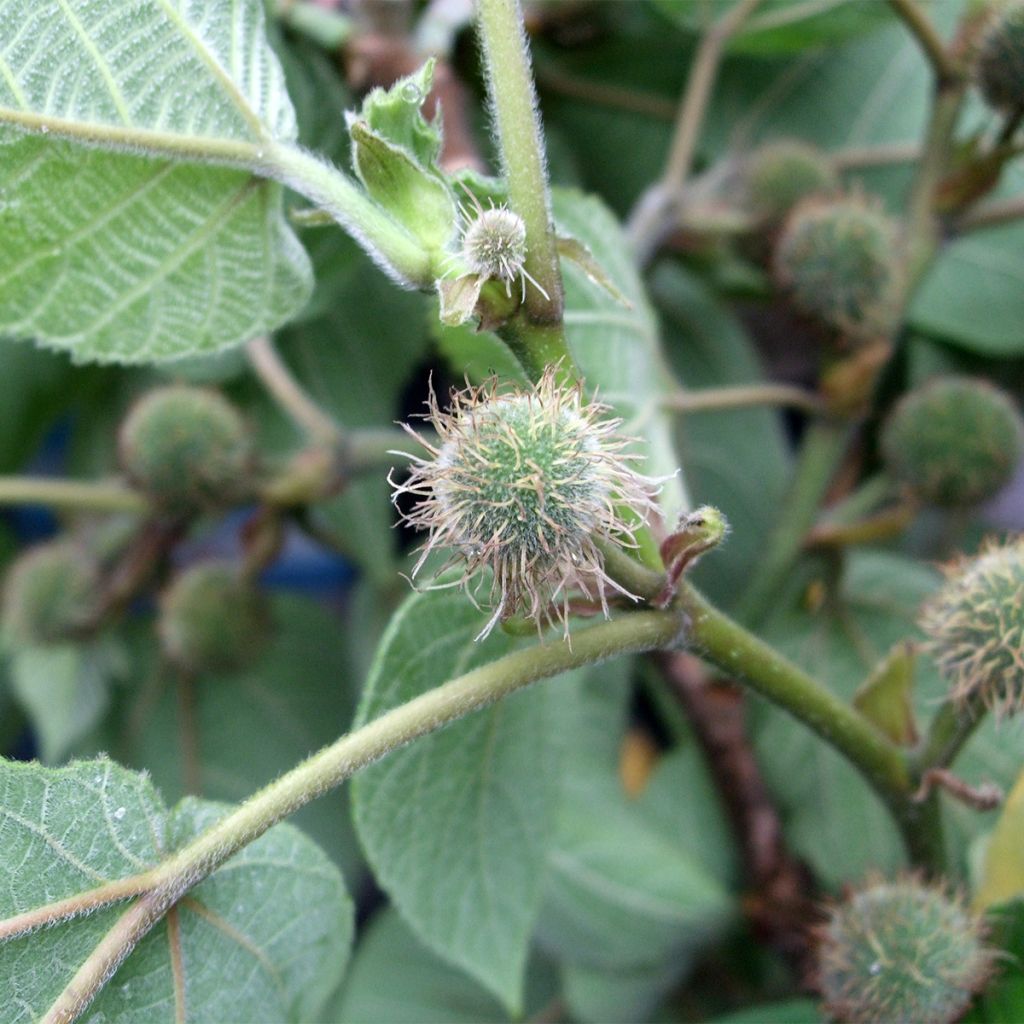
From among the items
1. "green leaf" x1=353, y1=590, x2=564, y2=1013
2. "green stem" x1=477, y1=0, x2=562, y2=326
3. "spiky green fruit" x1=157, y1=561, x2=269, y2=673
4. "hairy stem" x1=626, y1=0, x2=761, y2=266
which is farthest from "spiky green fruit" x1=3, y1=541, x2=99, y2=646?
"green stem" x1=477, y1=0, x2=562, y2=326

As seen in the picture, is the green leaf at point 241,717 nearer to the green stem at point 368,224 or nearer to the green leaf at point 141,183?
the green leaf at point 141,183

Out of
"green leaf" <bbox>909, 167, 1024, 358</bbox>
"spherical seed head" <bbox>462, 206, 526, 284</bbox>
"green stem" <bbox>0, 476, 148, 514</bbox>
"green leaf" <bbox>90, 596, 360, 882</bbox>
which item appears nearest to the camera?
"spherical seed head" <bbox>462, 206, 526, 284</bbox>

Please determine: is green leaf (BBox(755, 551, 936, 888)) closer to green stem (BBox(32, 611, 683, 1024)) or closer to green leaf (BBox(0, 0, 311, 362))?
green stem (BBox(32, 611, 683, 1024))

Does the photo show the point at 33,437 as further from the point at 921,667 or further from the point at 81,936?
the point at 921,667

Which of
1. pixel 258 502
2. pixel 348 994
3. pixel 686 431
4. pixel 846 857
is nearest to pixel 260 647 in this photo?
pixel 258 502

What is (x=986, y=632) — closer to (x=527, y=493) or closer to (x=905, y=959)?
(x=905, y=959)
